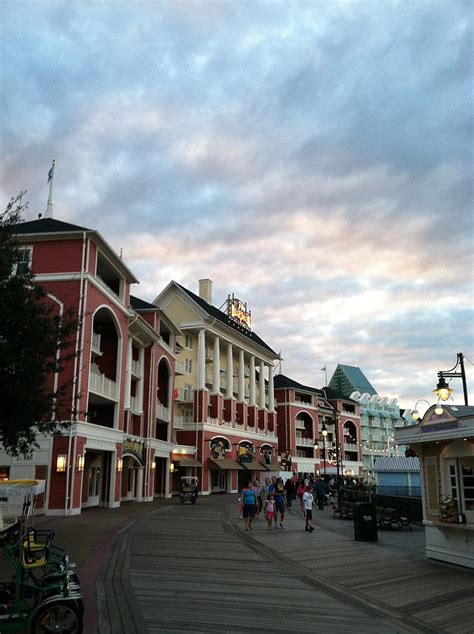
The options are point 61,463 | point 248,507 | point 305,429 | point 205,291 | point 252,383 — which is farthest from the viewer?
point 305,429

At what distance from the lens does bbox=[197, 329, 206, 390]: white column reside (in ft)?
178

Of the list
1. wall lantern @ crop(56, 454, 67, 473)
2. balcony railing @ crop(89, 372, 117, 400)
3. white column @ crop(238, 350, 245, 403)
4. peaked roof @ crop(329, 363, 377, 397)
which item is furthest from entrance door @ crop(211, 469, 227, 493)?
peaked roof @ crop(329, 363, 377, 397)

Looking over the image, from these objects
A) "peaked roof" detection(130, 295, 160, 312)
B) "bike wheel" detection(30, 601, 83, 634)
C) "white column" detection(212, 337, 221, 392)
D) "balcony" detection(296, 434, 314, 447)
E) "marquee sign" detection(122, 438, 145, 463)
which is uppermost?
"peaked roof" detection(130, 295, 160, 312)

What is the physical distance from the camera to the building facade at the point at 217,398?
174 ft

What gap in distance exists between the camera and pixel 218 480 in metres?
57.4

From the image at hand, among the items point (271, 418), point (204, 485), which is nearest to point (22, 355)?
point (204, 485)

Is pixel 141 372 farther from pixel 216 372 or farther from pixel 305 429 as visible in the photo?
pixel 305 429

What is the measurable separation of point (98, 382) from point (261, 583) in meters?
21.7

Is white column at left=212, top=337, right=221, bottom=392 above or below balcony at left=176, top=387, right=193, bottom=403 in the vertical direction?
above

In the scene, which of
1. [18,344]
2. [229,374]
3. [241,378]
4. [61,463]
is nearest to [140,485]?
[61,463]

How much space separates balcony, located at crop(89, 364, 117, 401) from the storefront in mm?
18916

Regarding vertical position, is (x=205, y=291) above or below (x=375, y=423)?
above

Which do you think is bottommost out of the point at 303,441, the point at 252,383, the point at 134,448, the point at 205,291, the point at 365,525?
the point at 365,525

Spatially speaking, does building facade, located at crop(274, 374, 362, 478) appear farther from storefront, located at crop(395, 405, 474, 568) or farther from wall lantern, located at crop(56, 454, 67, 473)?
storefront, located at crop(395, 405, 474, 568)
